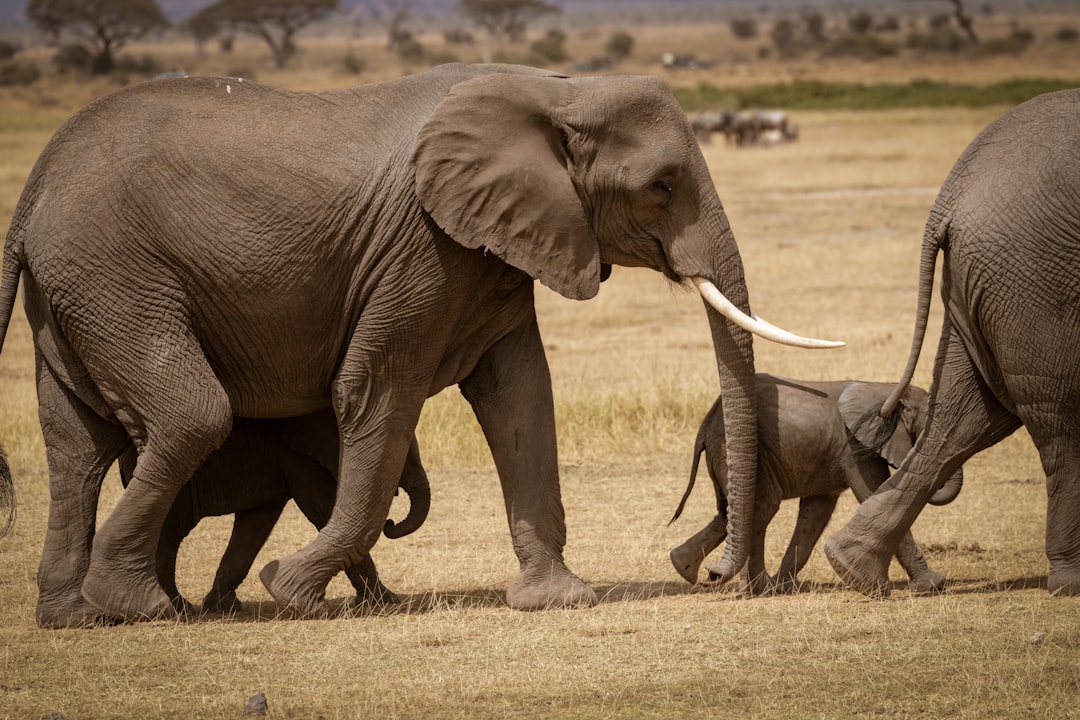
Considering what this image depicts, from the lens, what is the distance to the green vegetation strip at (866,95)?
4831 cm

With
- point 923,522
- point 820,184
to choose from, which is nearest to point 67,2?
point 820,184

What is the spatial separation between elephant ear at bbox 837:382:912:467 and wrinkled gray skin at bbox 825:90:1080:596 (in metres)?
0.25

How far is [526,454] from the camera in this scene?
25.1 feet

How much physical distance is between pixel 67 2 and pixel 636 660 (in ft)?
277

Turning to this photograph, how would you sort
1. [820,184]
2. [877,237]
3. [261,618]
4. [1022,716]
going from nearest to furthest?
[1022,716] → [261,618] → [877,237] → [820,184]

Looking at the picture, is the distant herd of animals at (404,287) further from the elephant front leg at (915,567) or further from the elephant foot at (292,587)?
the elephant front leg at (915,567)

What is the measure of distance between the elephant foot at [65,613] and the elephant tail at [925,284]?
379 cm

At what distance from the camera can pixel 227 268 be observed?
7043mm

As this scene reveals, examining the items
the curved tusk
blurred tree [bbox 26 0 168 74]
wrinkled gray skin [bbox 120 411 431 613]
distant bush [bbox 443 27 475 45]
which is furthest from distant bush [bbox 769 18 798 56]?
the curved tusk

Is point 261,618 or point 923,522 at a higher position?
point 261,618

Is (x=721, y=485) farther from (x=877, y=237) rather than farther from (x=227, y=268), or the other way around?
(x=877, y=237)

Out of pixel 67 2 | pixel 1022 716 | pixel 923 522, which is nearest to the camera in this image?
pixel 1022 716

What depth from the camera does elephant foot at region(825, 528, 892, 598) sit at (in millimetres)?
7586

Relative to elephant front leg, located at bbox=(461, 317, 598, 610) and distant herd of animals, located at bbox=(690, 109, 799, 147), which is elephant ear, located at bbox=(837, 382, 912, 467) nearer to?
elephant front leg, located at bbox=(461, 317, 598, 610)
